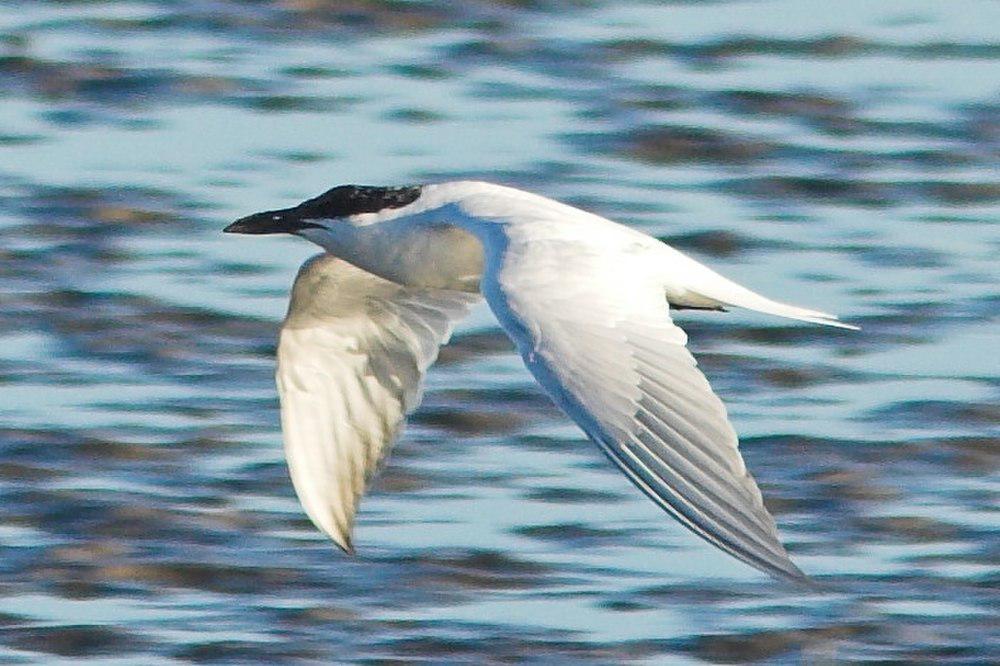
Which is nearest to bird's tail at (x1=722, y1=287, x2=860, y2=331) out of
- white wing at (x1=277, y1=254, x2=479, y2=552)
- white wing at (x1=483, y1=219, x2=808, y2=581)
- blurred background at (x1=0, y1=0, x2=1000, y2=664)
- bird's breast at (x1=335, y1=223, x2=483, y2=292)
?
white wing at (x1=483, y1=219, x2=808, y2=581)

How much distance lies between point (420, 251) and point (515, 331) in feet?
3.93

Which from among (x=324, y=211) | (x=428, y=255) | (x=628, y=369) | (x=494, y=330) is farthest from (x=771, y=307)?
(x=494, y=330)

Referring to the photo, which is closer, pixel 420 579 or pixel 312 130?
pixel 420 579

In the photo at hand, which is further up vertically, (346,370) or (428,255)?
(428,255)

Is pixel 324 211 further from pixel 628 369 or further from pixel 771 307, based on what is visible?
pixel 628 369

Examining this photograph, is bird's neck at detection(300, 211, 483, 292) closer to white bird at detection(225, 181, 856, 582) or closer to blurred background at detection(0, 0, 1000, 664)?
white bird at detection(225, 181, 856, 582)

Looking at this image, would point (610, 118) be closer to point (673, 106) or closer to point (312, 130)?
point (673, 106)

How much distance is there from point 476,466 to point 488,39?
5.24 m

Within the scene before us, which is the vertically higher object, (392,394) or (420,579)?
(392,394)

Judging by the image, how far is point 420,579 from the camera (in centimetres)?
806

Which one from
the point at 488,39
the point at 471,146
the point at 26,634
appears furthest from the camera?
the point at 488,39

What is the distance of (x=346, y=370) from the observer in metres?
8.00

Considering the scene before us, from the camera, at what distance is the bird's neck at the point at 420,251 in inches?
298

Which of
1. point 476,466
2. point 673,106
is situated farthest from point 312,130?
point 476,466
